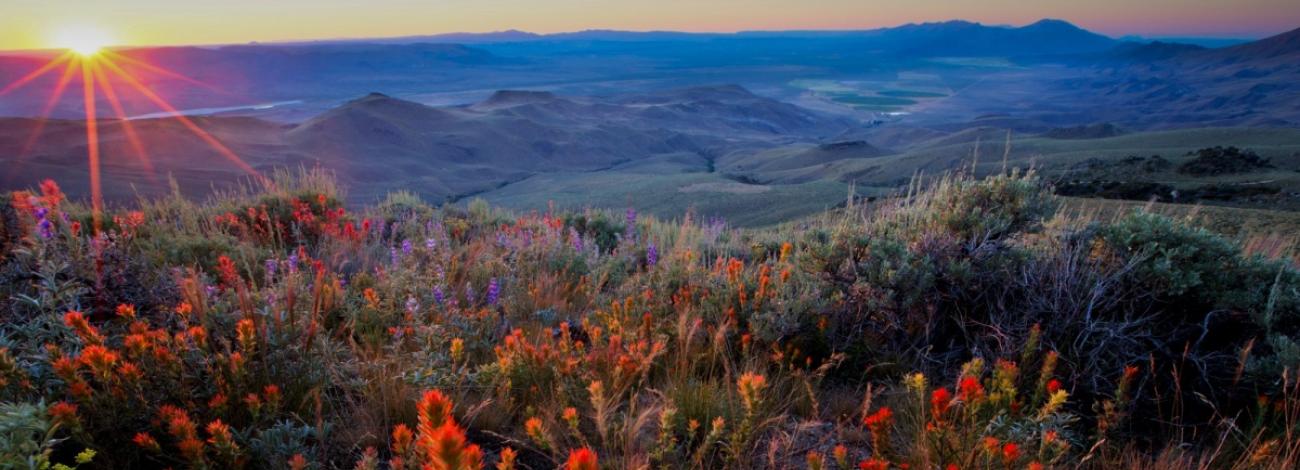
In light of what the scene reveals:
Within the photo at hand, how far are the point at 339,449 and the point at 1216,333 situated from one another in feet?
13.0

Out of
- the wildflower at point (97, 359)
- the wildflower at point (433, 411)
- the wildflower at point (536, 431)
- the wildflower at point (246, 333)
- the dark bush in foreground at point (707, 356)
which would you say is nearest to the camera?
the wildflower at point (433, 411)

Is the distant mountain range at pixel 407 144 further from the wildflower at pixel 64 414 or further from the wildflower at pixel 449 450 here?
the wildflower at pixel 449 450

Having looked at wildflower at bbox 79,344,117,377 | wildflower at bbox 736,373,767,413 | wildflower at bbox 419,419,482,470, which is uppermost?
wildflower at bbox 419,419,482,470

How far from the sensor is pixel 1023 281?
11.2ft

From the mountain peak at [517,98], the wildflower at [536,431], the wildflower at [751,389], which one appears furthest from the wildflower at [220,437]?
the mountain peak at [517,98]

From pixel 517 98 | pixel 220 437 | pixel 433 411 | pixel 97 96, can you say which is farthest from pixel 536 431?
pixel 97 96

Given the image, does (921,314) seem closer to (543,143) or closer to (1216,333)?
(1216,333)

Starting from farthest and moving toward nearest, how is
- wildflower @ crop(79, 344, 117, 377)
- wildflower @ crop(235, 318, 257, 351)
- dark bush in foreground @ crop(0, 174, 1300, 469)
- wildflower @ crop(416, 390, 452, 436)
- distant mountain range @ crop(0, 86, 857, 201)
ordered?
1. distant mountain range @ crop(0, 86, 857, 201)
2. wildflower @ crop(235, 318, 257, 351)
3. dark bush in foreground @ crop(0, 174, 1300, 469)
4. wildflower @ crop(79, 344, 117, 377)
5. wildflower @ crop(416, 390, 452, 436)

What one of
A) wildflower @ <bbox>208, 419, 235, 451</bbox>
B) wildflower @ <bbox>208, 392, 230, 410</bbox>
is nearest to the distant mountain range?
wildflower @ <bbox>208, 392, 230, 410</bbox>

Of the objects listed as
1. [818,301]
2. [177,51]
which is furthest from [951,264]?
[177,51]

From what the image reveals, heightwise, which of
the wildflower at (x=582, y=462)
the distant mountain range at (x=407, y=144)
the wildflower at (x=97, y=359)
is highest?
the wildflower at (x=582, y=462)

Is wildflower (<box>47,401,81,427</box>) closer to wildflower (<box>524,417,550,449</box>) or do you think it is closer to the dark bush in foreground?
the dark bush in foreground

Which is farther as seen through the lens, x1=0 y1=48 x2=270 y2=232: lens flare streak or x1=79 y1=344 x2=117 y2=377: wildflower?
x1=0 y1=48 x2=270 y2=232: lens flare streak

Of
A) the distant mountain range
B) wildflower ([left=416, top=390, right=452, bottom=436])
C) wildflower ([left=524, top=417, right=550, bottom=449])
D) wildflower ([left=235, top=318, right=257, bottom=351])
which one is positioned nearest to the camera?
wildflower ([left=416, top=390, right=452, bottom=436])
